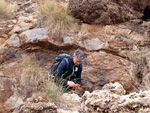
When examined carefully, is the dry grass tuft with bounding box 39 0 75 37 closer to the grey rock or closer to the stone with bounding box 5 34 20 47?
the grey rock

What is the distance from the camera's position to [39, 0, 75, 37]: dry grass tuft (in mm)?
5438

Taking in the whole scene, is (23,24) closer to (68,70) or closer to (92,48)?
(92,48)

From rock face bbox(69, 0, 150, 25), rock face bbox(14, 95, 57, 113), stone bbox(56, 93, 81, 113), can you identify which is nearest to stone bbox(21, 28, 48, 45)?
rock face bbox(69, 0, 150, 25)

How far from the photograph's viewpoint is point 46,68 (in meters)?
5.21

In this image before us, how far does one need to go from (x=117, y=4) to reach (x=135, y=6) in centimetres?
74

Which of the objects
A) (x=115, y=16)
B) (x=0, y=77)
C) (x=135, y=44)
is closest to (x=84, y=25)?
(x=115, y=16)

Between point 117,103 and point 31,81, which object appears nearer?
point 117,103

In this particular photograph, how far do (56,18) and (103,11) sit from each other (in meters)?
1.48

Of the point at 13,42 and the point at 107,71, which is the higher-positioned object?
the point at 13,42

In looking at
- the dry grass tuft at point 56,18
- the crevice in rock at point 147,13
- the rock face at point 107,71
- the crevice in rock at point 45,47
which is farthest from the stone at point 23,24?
the crevice in rock at point 147,13

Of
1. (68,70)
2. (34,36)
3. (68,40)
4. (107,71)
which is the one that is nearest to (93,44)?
(68,40)

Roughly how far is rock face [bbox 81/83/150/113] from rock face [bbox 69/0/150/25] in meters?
3.58

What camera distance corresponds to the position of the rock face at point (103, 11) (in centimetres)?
563

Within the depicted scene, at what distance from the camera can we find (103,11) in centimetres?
566
